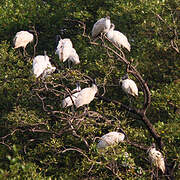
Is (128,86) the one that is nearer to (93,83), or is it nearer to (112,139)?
(93,83)

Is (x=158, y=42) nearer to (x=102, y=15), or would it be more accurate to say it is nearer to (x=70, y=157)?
(x=102, y=15)

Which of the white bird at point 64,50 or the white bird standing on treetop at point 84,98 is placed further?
the white bird at point 64,50

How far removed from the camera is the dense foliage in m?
6.00

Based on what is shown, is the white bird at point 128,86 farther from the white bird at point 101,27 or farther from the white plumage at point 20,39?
the white plumage at point 20,39

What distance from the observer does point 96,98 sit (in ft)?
23.1

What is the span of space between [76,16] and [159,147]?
3433mm

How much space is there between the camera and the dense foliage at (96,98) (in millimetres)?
6004

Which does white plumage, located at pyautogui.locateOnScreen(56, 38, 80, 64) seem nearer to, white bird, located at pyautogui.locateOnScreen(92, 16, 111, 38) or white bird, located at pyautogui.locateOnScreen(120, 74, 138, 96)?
white bird, located at pyautogui.locateOnScreen(92, 16, 111, 38)

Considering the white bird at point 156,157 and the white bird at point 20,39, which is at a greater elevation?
the white bird at point 156,157

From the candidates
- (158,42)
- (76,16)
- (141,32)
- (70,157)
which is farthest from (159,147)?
(76,16)

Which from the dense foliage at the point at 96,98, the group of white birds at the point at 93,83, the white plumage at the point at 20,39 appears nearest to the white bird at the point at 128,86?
the group of white birds at the point at 93,83

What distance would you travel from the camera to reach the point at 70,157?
7234mm

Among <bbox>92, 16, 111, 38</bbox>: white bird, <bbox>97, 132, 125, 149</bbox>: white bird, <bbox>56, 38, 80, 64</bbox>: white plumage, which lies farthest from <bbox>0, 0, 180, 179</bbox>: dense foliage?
<bbox>92, 16, 111, 38</bbox>: white bird

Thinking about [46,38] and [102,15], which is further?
[46,38]
